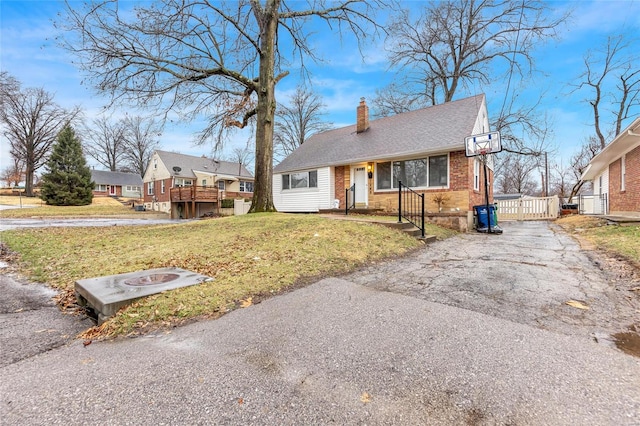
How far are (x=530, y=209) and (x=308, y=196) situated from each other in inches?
590

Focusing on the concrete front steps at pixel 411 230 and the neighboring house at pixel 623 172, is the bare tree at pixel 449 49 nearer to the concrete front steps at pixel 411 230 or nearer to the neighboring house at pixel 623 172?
the neighboring house at pixel 623 172

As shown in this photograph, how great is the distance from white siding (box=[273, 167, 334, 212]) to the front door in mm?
1327

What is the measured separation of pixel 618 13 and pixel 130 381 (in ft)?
32.6

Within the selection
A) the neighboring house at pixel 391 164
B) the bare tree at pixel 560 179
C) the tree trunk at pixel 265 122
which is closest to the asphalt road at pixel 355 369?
the tree trunk at pixel 265 122

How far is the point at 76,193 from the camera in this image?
28.2m

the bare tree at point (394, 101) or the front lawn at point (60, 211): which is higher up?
the bare tree at point (394, 101)

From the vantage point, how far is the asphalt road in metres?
1.50

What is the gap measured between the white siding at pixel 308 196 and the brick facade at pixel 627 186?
1220 centimetres

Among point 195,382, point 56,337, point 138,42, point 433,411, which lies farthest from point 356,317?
point 138,42

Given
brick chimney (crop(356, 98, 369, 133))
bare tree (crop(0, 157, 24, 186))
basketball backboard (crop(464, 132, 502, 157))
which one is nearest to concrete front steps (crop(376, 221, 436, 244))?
basketball backboard (crop(464, 132, 502, 157))

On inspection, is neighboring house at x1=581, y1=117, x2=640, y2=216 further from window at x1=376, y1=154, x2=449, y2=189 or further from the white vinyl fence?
window at x1=376, y1=154, x2=449, y2=189

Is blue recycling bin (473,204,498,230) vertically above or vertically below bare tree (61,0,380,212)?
below

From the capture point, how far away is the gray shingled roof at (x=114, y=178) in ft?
144

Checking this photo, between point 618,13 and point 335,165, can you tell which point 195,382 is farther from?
point 335,165
